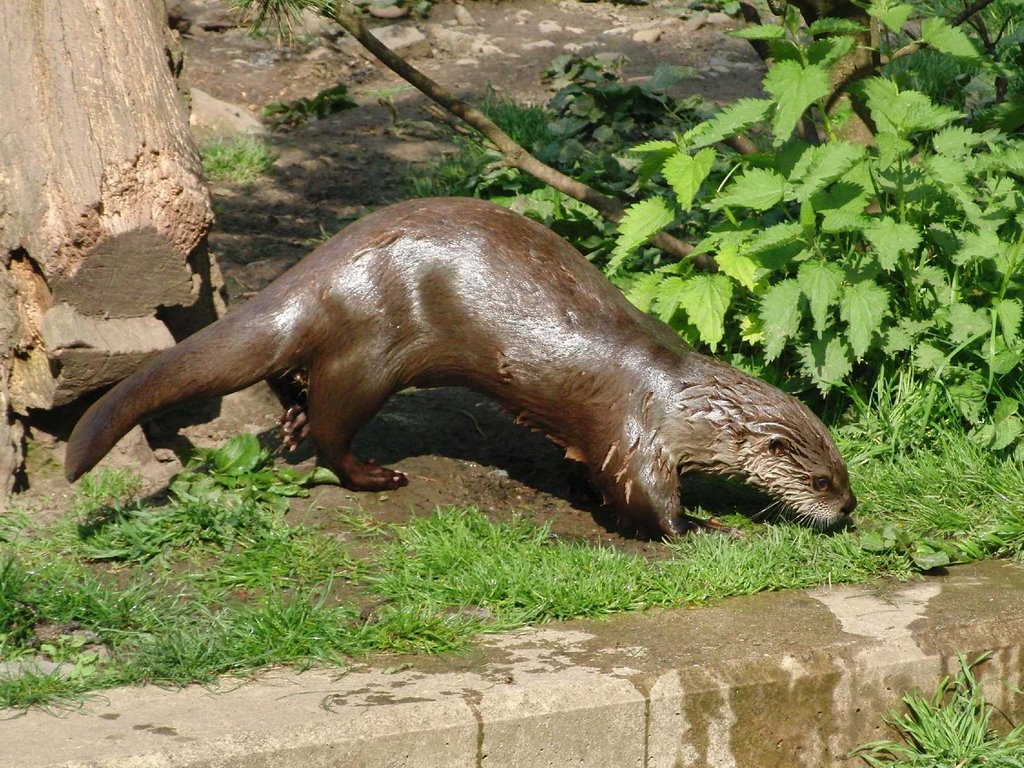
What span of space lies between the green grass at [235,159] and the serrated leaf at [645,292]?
2733mm

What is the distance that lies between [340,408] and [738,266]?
1.46 m

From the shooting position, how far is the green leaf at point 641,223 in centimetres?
466

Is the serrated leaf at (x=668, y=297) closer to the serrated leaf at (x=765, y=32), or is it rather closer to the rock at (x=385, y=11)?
the serrated leaf at (x=765, y=32)

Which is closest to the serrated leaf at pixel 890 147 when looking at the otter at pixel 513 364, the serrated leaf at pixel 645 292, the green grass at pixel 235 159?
the otter at pixel 513 364

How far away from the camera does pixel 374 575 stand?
380 cm

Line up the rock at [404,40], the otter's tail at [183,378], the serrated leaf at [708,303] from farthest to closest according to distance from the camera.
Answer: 1. the rock at [404,40]
2. the serrated leaf at [708,303]
3. the otter's tail at [183,378]

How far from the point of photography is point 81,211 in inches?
155

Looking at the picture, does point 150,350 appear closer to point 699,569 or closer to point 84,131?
point 84,131

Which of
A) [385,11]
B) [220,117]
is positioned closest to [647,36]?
[385,11]

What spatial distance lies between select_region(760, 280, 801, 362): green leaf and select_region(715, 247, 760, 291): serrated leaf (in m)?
0.19

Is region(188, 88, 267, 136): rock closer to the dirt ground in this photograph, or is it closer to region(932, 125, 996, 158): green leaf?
the dirt ground

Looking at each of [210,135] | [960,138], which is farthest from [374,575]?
[210,135]

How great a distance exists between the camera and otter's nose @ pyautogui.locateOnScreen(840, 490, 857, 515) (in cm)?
424

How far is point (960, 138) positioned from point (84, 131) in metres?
2.72
